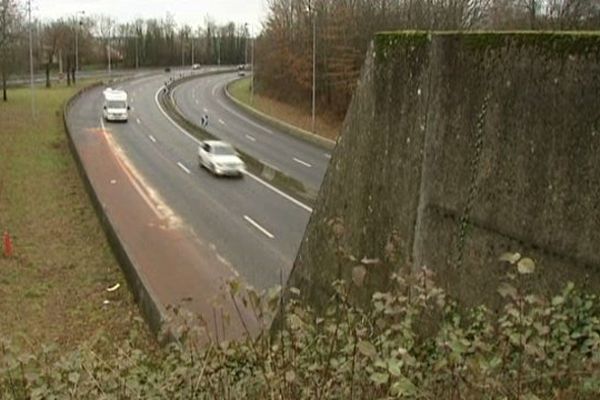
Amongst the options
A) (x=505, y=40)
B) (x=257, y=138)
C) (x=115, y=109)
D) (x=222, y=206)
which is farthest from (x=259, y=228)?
(x=115, y=109)

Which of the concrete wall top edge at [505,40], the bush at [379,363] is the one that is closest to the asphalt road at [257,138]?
the concrete wall top edge at [505,40]

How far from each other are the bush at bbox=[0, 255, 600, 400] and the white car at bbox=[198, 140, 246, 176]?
24855mm

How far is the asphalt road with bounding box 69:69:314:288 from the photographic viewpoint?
2016cm

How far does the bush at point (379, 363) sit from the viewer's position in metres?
4.27

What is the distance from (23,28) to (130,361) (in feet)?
193

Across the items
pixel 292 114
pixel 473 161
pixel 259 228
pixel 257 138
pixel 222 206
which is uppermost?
pixel 473 161

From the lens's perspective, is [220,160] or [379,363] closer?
[379,363]

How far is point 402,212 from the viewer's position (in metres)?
9.29

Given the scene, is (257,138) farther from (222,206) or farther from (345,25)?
→ (222,206)

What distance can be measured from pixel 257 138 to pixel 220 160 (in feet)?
44.0

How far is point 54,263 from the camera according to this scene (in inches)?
774

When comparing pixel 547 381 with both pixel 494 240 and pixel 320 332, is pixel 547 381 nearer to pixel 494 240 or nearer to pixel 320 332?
pixel 320 332

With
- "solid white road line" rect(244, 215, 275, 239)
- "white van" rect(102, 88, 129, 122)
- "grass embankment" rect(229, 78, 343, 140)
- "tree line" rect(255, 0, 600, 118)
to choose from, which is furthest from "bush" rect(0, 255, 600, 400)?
"grass embankment" rect(229, 78, 343, 140)

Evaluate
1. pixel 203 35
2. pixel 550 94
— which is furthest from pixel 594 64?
pixel 203 35
